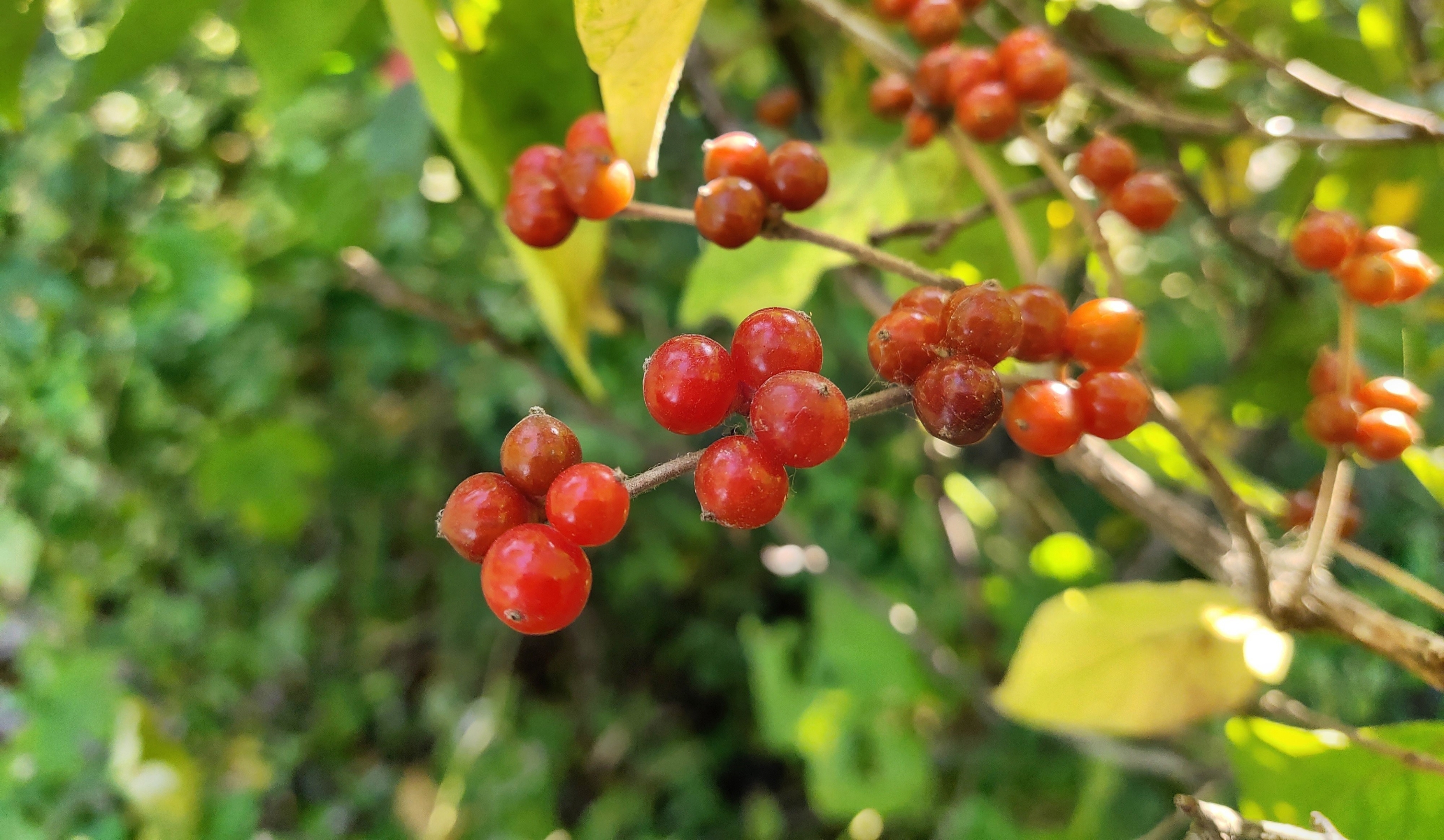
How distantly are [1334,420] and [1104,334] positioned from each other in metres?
0.25

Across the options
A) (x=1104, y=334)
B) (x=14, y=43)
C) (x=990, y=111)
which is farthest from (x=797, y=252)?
(x=14, y=43)

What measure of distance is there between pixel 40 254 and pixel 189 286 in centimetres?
18

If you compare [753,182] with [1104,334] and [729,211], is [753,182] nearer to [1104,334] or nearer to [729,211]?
[729,211]

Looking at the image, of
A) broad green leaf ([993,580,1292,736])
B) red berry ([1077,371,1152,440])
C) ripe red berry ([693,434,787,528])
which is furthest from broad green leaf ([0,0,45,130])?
broad green leaf ([993,580,1292,736])

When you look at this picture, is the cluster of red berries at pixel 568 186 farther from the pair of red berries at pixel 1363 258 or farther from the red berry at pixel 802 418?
the pair of red berries at pixel 1363 258

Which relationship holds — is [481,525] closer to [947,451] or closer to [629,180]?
[629,180]

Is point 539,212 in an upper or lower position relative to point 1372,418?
upper

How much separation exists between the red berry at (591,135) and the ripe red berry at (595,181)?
0.5 inches

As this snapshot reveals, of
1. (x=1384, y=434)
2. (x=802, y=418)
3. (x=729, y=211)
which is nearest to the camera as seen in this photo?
(x=802, y=418)

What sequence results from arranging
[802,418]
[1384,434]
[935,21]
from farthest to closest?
1. [935,21]
2. [1384,434]
3. [802,418]

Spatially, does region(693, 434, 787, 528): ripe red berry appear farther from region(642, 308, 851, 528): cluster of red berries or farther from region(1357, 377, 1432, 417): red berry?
region(1357, 377, 1432, 417): red berry

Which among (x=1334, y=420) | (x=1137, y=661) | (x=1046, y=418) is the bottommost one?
(x=1137, y=661)

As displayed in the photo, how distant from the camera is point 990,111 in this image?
1.74ft

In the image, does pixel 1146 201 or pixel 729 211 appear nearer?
pixel 729 211
